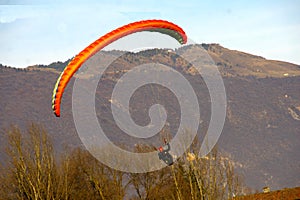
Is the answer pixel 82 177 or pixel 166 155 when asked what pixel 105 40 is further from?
pixel 82 177

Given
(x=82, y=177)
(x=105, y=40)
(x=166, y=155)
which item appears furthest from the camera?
(x=82, y=177)

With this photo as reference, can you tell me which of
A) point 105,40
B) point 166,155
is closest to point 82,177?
point 105,40

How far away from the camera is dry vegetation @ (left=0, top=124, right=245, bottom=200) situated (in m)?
28.7

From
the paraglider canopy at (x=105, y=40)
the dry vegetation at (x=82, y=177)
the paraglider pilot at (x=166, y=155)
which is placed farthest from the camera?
the paraglider canopy at (x=105, y=40)

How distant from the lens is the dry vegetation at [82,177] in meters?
28.7

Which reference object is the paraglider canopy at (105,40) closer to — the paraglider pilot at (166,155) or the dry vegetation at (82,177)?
the dry vegetation at (82,177)

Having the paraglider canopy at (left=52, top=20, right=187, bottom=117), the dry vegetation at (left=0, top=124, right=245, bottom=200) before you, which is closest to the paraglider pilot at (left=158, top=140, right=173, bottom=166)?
the dry vegetation at (left=0, top=124, right=245, bottom=200)

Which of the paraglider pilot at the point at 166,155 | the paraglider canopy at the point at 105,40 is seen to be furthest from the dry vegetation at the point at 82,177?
the paraglider canopy at the point at 105,40

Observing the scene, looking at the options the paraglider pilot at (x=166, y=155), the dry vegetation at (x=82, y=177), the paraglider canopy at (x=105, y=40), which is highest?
the paraglider canopy at (x=105, y=40)

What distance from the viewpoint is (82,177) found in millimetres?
57344

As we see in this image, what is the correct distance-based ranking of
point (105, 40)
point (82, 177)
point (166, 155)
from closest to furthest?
point (166, 155), point (105, 40), point (82, 177)

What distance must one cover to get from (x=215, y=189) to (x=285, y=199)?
10.1m

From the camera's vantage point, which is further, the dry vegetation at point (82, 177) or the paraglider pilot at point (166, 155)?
the paraglider pilot at point (166, 155)

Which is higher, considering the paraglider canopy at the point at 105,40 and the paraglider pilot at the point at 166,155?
the paraglider canopy at the point at 105,40
